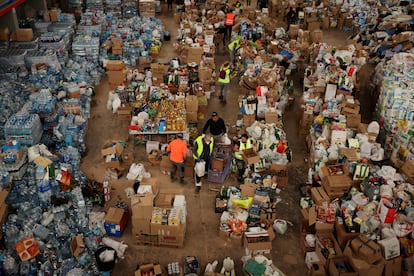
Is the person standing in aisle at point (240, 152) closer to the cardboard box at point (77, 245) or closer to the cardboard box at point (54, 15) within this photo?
the cardboard box at point (77, 245)

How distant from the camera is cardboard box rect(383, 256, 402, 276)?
7234mm

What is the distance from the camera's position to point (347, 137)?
1001 centimetres

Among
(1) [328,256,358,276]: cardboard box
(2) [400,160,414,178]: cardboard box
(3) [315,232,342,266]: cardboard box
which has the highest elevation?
(2) [400,160,414,178]: cardboard box

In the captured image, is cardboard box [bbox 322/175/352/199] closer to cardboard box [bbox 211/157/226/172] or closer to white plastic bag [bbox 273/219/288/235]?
white plastic bag [bbox 273/219/288/235]

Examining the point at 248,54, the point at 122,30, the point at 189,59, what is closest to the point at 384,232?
the point at 248,54

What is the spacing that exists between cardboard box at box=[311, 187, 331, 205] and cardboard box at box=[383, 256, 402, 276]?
5.41 feet

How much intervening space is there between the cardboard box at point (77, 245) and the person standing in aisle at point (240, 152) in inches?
144

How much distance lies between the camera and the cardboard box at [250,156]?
9617 mm

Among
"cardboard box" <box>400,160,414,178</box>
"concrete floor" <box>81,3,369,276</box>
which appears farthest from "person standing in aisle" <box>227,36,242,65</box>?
"cardboard box" <box>400,160,414,178</box>

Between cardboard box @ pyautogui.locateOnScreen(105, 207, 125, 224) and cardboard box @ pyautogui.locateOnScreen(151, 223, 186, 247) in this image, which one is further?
cardboard box @ pyautogui.locateOnScreen(105, 207, 125, 224)

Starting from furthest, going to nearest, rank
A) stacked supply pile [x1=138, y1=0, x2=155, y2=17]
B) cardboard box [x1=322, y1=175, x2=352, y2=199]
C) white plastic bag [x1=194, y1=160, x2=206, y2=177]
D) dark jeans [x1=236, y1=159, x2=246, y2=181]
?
stacked supply pile [x1=138, y1=0, x2=155, y2=17], dark jeans [x1=236, y1=159, x2=246, y2=181], white plastic bag [x1=194, y1=160, x2=206, y2=177], cardboard box [x1=322, y1=175, x2=352, y2=199]

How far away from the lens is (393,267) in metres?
7.28

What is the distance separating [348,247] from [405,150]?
3.33 m

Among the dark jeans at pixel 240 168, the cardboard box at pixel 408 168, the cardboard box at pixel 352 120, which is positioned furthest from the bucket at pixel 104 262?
the cardboard box at pixel 352 120
